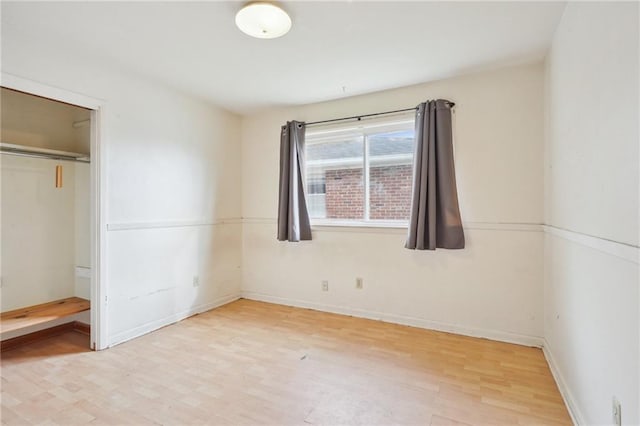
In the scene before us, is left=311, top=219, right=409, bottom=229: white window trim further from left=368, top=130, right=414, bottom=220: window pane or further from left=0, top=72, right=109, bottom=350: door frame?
left=0, top=72, right=109, bottom=350: door frame

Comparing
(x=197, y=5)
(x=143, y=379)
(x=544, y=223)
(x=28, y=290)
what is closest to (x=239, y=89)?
(x=197, y=5)

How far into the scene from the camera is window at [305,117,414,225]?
10.5 ft

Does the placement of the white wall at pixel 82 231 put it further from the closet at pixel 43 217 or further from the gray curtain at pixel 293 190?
the gray curtain at pixel 293 190

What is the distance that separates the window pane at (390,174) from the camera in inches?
124

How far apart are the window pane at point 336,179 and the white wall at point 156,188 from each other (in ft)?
3.47

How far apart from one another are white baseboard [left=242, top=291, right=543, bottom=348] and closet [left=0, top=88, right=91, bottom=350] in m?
1.90

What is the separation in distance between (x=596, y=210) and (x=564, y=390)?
3.89 feet

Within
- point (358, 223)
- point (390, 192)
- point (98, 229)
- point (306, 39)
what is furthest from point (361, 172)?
point (98, 229)

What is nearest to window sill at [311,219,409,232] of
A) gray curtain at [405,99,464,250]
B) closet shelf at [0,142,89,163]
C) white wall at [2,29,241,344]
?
gray curtain at [405,99,464,250]

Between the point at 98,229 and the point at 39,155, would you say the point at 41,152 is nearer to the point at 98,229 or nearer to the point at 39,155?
the point at 39,155

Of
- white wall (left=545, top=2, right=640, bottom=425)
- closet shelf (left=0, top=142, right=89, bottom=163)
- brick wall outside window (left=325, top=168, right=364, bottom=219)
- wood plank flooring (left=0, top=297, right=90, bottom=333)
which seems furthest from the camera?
brick wall outside window (left=325, top=168, right=364, bottom=219)

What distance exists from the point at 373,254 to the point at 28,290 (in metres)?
3.41

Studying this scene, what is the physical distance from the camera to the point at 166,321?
10.2 ft

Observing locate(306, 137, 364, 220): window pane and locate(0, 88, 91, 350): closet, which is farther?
locate(306, 137, 364, 220): window pane
